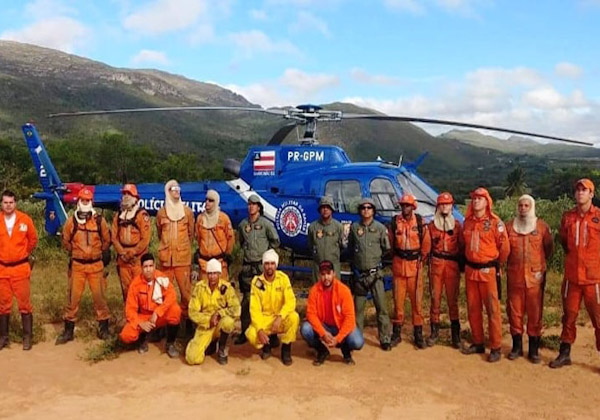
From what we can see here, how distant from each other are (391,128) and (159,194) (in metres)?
157

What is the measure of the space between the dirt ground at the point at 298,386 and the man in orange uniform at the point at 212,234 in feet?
3.65

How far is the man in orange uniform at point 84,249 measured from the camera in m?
6.61

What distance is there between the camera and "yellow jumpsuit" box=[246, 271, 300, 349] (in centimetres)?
598

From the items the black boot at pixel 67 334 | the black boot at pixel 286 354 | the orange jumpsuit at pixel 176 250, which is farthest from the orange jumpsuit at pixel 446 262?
the black boot at pixel 67 334

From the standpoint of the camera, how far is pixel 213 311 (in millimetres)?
6070

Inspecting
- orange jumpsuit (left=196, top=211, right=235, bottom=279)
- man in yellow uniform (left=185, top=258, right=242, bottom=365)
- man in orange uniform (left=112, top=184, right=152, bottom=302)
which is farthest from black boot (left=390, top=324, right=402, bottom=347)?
man in orange uniform (left=112, top=184, right=152, bottom=302)

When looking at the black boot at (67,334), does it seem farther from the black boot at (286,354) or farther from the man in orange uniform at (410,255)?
the man in orange uniform at (410,255)

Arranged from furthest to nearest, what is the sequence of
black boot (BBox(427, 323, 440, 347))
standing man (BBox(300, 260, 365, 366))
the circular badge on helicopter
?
the circular badge on helicopter, black boot (BBox(427, 323, 440, 347)), standing man (BBox(300, 260, 365, 366))

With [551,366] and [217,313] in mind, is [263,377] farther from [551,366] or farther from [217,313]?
[551,366]

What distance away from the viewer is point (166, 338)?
6.64 meters

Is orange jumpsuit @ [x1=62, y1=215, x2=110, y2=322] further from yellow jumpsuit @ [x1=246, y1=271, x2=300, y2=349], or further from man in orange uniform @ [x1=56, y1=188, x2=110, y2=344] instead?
yellow jumpsuit @ [x1=246, y1=271, x2=300, y2=349]

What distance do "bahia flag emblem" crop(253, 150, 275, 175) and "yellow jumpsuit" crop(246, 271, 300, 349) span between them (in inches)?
122

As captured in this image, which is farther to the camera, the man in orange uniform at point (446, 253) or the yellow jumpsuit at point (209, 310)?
the man in orange uniform at point (446, 253)

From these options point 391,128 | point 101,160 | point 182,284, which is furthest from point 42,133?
point 391,128
